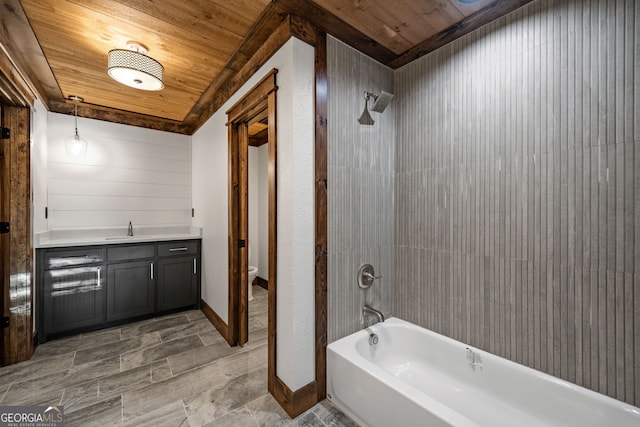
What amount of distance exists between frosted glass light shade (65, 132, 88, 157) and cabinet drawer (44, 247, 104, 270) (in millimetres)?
1143

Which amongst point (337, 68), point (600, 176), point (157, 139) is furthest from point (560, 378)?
point (157, 139)

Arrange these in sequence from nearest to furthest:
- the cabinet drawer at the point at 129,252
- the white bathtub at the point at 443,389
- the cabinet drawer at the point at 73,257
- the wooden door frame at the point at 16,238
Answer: the white bathtub at the point at 443,389 < the wooden door frame at the point at 16,238 < the cabinet drawer at the point at 73,257 < the cabinet drawer at the point at 129,252

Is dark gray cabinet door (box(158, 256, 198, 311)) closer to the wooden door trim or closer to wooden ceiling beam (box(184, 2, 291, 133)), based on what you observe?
wooden ceiling beam (box(184, 2, 291, 133))

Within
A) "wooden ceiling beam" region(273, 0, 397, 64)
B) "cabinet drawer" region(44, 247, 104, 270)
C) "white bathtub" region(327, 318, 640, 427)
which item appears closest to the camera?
"white bathtub" region(327, 318, 640, 427)

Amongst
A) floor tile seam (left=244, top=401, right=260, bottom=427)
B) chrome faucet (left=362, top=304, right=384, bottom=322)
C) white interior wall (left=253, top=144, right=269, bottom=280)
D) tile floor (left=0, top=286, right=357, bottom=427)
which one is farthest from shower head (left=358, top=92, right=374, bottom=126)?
white interior wall (left=253, top=144, right=269, bottom=280)

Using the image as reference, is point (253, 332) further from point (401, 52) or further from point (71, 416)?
point (401, 52)

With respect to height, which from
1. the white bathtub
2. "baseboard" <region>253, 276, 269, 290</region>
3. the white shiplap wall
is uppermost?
the white shiplap wall

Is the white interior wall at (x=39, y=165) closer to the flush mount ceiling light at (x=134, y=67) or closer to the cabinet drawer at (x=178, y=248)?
the cabinet drawer at (x=178, y=248)

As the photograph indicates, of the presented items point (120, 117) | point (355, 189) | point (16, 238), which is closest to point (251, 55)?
point (355, 189)

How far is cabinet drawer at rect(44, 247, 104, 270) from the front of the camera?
265 centimetres

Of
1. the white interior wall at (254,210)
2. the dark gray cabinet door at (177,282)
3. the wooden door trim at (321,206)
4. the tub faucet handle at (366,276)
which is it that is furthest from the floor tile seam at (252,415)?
the white interior wall at (254,210)

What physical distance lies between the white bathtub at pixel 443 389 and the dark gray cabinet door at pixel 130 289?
8.24ft

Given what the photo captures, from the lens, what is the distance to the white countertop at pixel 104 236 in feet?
8.96

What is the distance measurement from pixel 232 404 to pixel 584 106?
9.10ft
